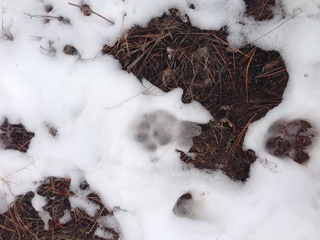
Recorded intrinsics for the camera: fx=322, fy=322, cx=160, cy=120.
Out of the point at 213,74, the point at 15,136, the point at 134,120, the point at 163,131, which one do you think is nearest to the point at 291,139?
the point at 213,74

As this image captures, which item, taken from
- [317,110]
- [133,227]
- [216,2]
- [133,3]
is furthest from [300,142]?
[133,3]

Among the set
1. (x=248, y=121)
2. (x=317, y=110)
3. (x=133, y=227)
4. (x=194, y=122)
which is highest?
(x=317, y=110)

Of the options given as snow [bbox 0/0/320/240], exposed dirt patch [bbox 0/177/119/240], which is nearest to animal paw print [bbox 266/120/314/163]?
snow [bbox 0/0/320/240]

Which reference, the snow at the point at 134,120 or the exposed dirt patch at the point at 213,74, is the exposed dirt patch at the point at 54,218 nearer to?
the snow at the point at 134,120

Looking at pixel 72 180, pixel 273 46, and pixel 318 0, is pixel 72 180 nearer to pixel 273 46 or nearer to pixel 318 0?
pixel 273 46

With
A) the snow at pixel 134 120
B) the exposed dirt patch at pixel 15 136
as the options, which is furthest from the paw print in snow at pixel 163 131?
the exposed dirt patch at pixel 15 136

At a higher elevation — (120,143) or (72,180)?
(120,143)

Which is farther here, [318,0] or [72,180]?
[72,180]
